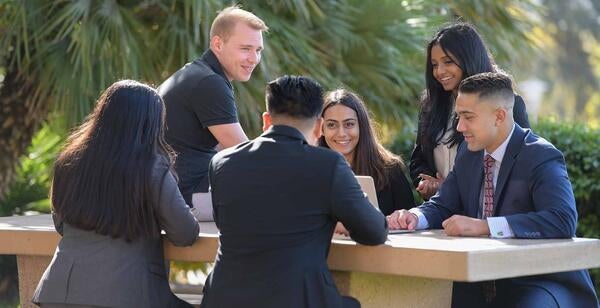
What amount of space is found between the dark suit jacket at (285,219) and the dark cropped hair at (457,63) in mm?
1533

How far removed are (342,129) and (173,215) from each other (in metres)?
1.51

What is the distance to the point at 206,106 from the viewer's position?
4.79 meters

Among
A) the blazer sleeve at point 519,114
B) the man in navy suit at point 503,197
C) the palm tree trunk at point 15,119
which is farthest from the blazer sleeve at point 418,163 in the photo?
the palm tree trunk at point 15,119

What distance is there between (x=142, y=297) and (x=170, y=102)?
1.20m

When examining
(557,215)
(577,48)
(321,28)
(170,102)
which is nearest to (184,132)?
(170,102)

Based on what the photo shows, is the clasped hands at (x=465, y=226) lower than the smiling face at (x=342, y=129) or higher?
lower

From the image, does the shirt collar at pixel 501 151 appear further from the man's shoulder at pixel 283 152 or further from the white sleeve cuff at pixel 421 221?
the man's shoulder at pixel 283 152

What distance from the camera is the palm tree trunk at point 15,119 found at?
25.6ft

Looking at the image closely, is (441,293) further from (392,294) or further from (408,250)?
(408,250)

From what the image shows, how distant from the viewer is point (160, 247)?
407 cm

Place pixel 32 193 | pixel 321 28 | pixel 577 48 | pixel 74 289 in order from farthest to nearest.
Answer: pixel 577 48
pixel 32 193
pixel 321 28
pixel 74 289

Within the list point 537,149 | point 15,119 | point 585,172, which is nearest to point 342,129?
point 537,149

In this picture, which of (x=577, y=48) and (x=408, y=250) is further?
(x=577, y=48)

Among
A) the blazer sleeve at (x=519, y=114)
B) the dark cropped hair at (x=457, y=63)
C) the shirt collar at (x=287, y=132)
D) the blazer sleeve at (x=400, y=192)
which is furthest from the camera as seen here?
the blazer sleeve at (x=400, y=192)
